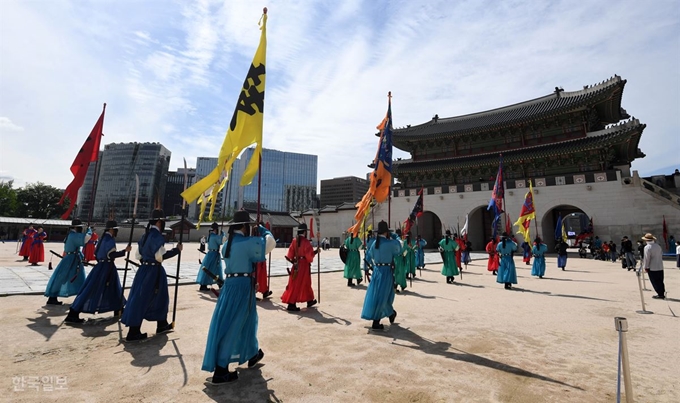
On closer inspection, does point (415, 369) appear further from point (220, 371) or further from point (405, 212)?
point (405, 212)

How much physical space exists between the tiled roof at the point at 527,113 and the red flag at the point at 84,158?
27.0m

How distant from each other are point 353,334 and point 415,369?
1.44 metres

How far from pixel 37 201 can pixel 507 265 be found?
205 feet

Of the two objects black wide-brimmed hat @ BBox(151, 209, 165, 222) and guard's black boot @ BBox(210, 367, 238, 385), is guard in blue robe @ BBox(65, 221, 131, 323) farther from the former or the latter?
guard's black boot @ BBox(210, 367, 238, 385)

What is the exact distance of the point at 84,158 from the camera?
7.16m

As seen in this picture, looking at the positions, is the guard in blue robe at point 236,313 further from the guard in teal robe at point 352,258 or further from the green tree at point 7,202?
the green tree at point 7,202

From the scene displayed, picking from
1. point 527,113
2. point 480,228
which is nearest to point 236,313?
point 480,228

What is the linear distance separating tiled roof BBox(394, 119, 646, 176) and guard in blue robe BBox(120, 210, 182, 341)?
26046 mm

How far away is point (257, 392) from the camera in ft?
9.57

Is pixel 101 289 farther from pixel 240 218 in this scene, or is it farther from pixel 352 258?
pixel 352 258

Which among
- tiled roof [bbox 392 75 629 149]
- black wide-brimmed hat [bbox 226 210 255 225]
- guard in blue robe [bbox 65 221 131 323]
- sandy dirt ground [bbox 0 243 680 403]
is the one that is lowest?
sandy dirt ground [bbox 0 243 680 403]

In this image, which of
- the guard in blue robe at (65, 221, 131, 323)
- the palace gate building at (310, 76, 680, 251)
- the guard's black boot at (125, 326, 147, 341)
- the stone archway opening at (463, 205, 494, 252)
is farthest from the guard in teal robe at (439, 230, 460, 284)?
the stone archway opening at (463, 205, 494, 252)

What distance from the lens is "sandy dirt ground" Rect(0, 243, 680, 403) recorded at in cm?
290

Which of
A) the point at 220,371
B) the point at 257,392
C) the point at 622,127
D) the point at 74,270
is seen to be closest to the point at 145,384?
the point at 220,371
